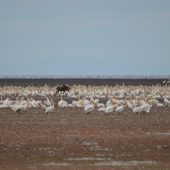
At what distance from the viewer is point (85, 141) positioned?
2061cm

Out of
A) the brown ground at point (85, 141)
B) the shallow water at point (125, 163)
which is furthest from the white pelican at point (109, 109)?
the shallow water at point (125, 163)

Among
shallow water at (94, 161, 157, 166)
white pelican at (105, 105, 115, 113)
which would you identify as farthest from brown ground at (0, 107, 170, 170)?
white pelican at (105, 105, 115, 113)

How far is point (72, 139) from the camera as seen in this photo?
68.9 ft

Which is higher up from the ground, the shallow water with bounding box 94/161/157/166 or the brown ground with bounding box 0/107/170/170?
the brown ground with bounding box 0/107/170/170

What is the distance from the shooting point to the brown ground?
16484 millimetres

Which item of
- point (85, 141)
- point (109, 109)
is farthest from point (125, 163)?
point (109, 109)

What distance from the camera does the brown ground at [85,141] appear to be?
16.5 meters

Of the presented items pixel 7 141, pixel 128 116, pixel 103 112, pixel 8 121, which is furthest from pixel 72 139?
pixel 103 112

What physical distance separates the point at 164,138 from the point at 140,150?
3075 mm

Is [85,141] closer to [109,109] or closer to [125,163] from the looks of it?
[125,163]

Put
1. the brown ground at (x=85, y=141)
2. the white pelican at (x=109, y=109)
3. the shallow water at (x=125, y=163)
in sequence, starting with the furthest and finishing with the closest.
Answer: the white pelican at (x=109, y=109)
the brown ground at (x=85, y=141)
the shallow water at (x=125, y=163)

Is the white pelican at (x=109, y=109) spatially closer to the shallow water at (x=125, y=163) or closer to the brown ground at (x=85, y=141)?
the brown ground at (x=85, y=141)

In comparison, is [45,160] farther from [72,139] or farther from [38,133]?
[38,133]

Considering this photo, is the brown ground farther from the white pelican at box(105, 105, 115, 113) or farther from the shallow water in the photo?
the white pelican at box(105, 105, 115, 113)
